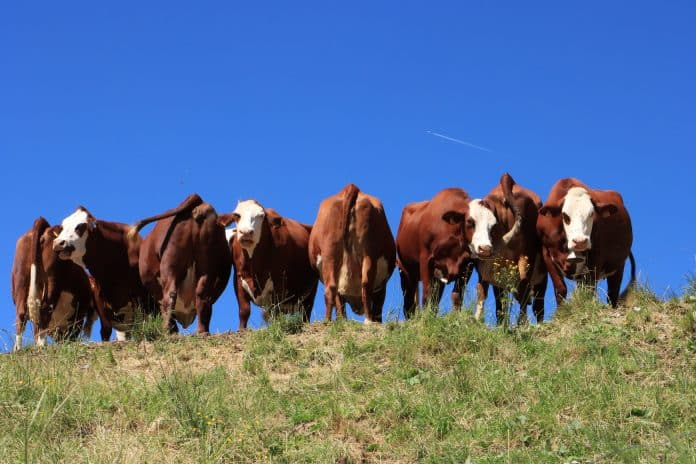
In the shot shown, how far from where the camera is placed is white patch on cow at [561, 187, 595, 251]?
16.4m

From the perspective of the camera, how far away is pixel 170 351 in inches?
553

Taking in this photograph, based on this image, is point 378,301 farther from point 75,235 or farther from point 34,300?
point 34,300

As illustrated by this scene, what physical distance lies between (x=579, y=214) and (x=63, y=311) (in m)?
9.15

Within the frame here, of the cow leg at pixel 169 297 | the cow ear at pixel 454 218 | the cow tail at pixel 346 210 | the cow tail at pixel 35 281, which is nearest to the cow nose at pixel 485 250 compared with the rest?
the cow ear at pixel 454 218

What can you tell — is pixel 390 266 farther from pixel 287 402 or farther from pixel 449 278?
pixel 287 402

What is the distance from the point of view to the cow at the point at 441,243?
17312 mm

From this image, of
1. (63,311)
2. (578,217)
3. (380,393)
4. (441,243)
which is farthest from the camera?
(63,311)

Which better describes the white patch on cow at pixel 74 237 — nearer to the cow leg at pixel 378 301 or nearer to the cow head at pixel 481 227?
the cow leg at pixel 378 301

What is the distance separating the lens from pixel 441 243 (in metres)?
17.5

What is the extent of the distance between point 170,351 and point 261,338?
1.21 meters

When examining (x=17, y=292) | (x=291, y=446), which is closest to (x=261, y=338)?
(x=291, y=446)

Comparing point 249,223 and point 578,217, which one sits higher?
point 249,223

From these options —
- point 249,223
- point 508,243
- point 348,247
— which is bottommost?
point 508,243

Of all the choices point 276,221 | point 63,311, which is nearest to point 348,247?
point 276,221
